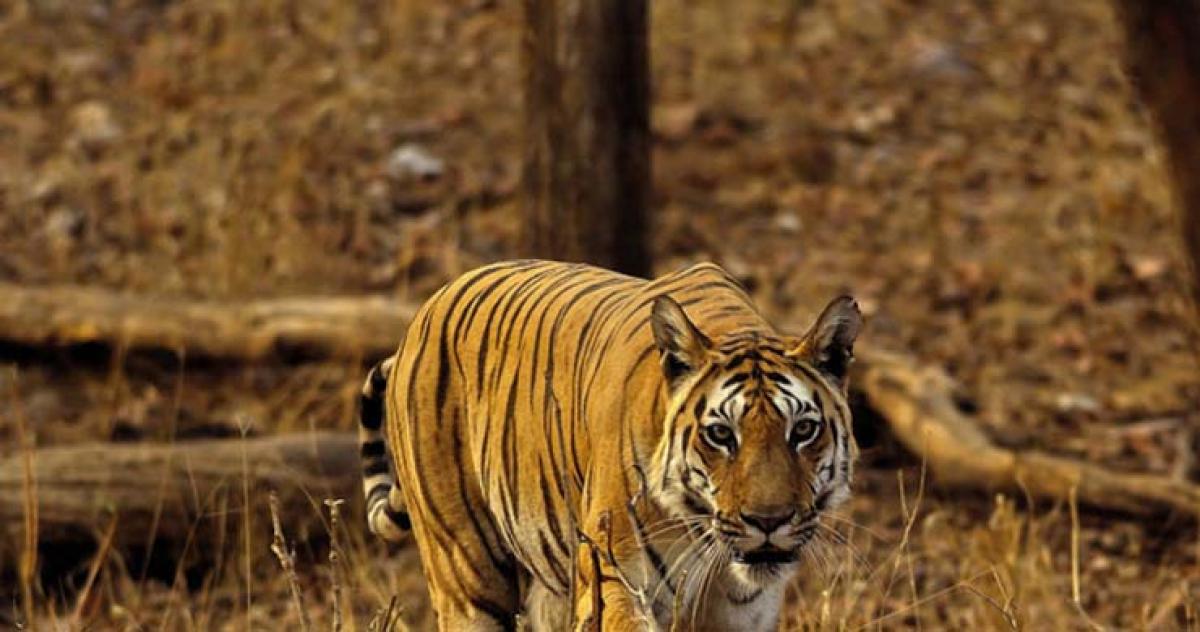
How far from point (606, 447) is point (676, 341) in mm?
278

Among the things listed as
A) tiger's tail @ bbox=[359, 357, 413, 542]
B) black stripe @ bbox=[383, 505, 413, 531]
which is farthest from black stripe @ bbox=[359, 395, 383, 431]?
black stripe @ bbox=[383, 505, 413, 531]

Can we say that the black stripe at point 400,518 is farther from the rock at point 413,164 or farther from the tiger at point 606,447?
the rock at point 413,164

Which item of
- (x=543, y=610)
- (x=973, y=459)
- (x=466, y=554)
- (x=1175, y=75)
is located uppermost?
(x=1175, y=75)

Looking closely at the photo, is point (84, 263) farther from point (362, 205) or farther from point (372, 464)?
point (372, 464)

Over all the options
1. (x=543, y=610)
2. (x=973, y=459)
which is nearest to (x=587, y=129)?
(x=973, y=459)

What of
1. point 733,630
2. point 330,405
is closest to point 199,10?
point 330,405

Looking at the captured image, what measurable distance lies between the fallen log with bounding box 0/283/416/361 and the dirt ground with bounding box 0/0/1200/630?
11cm

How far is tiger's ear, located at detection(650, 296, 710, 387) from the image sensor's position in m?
3.67

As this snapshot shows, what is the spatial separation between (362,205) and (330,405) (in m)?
2.14

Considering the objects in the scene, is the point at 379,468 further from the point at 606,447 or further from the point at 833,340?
the point at 833,340

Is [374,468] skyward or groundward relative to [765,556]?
groundward

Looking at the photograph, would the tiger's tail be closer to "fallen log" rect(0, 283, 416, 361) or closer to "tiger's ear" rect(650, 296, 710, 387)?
"tiger's ear" rect(650, 296, 710, 387)

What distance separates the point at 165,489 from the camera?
256 inches

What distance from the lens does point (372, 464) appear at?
490 cm
